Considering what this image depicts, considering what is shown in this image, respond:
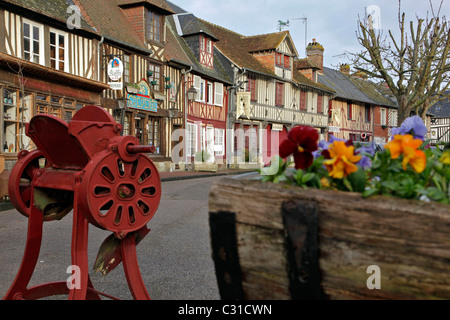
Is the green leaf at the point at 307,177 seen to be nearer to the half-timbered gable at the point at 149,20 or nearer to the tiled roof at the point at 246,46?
the half-timbered gable at the point at 149,20

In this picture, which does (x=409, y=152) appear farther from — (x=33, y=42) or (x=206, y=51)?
(x=206, y=51)

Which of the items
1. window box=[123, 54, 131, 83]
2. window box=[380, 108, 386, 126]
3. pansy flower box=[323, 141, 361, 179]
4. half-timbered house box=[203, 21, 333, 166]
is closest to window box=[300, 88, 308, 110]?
half-timbered house box=[203, 21, 333, 166]

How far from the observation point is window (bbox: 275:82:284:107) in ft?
86.6

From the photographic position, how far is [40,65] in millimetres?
12039

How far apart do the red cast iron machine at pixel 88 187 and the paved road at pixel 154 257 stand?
0.89 meters

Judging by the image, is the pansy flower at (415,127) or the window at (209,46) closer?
the pansy flower at (415,127)

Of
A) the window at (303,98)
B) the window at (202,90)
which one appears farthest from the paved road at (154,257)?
the window at (303,98)

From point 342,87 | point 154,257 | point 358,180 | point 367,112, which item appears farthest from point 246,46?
point 358,180

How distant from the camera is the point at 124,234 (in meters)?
2.13

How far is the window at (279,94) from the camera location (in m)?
26.4

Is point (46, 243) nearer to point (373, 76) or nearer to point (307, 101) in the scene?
point (373, 76)
